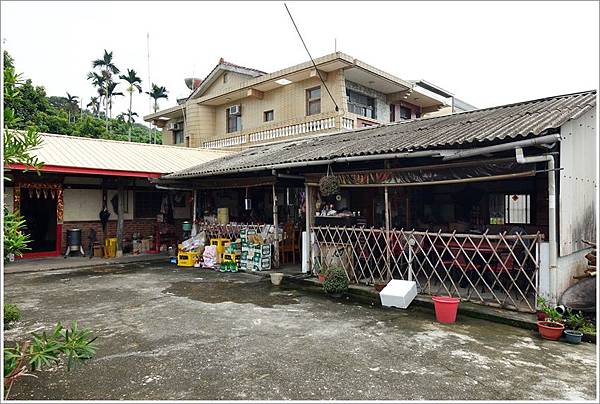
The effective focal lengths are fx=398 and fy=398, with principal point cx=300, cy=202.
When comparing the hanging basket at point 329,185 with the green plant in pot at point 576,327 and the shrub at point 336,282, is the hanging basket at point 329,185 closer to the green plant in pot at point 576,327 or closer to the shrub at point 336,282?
the shrub at point 336,282

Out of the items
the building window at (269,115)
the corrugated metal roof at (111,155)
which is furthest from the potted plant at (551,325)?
the building window at (269,115)

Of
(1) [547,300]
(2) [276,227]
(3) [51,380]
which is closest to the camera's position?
(3) [51,380]

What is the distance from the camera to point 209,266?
10.6 m

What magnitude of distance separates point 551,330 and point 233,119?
17.5 meters

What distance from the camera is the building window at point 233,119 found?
763 inches

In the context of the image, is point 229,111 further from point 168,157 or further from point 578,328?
point 578,328

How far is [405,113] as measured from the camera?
19.4 metres

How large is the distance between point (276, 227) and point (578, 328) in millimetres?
6558

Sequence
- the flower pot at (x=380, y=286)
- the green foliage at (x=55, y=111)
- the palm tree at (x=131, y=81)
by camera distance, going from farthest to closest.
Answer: the palm tree at (x=131, y=81) → the flower pot at (x=380, y=286) → the green foliage at (x=55, y=111)

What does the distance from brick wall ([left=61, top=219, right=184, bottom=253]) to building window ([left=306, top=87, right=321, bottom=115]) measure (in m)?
6.79

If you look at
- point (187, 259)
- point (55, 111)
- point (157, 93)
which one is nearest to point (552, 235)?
point (187, 259)

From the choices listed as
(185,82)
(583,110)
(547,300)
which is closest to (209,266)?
(547,300)

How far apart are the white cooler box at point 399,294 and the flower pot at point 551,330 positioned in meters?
1.81

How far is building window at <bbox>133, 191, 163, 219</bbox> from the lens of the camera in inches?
551
